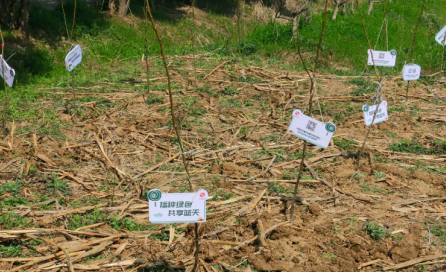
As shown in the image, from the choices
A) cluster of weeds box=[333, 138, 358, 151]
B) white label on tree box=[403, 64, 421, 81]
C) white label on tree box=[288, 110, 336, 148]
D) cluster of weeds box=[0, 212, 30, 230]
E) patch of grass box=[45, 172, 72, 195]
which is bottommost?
cluster of weeds box=[333, 138, 358, 151]

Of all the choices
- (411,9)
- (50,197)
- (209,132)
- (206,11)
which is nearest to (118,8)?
(206,11)

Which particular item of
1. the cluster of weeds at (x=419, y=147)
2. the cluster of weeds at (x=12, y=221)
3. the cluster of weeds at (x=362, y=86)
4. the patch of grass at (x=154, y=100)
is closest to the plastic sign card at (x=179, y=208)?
the cluster of weeds at (x=12, y=221)

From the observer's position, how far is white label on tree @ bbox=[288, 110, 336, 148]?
12.3 feet

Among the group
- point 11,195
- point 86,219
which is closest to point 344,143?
point 86,219

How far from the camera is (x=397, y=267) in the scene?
11.5 ft

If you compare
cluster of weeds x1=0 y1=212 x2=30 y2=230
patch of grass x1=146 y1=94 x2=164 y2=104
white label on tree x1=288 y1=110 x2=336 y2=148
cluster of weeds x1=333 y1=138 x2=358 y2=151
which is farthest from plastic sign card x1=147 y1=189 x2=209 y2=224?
patch of grass x1=146 y1=94 x2=164 y2=104

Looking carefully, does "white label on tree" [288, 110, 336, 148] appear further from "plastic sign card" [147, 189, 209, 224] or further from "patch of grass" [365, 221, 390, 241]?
"plastic sign card" [147, 189, 209, 224]

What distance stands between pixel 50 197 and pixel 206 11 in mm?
11451

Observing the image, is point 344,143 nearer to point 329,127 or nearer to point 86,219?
point 329,127

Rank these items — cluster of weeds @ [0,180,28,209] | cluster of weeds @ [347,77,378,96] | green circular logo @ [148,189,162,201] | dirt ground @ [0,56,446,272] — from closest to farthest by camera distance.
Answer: green circular logo @ [148,189,162,201] → dirt ground @ [0,56,446,272] → cluster of weeds @ [0,180,28,209] → cluster of weeds @ [347,77,378,96]

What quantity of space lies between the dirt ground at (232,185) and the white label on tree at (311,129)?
77 centimetres

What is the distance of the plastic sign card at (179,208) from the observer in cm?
287

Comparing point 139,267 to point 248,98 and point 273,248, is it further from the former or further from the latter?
point 248,98

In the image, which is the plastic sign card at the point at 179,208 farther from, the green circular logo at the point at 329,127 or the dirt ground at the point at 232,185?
the green circular logo at the point at 329,127
